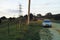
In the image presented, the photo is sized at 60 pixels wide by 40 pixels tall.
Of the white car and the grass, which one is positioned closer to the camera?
the grass

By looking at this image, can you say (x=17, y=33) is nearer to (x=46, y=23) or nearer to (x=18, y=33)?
(x=18, y=33)

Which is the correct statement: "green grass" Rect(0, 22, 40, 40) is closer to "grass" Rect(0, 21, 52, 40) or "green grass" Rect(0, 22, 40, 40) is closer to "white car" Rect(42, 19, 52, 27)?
"grass" Rect(0, 21, 52, 40)

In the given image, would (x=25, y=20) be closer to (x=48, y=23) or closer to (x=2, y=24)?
(x=48, y=23)

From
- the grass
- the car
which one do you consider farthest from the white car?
the grass

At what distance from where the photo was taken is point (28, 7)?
79.8ft

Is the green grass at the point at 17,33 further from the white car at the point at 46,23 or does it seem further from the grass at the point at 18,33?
the white car at the point at 46,23

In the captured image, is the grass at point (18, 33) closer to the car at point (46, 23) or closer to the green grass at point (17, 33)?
the green grass at point (17, 33)

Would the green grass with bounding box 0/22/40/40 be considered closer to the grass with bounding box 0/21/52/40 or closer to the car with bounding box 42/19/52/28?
the grass with bounding box 0/21/52/40

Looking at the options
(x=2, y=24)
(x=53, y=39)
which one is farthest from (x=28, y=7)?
(x=53, y=39)

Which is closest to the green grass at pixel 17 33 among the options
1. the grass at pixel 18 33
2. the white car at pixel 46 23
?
the grass at pixel 18 33

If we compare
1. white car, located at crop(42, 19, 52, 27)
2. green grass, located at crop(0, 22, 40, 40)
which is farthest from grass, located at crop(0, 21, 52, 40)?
white car, located at crop(42, 19, 52, 27)

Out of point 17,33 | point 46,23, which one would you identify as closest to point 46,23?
point 46,23

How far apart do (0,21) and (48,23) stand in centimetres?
887

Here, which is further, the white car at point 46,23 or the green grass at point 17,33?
the white car at point 46,23
